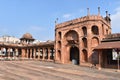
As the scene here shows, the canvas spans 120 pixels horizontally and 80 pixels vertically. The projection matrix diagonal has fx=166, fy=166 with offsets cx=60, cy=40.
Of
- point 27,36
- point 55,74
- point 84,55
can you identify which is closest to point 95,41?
point 84,55

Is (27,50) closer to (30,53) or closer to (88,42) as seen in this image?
(30,53)

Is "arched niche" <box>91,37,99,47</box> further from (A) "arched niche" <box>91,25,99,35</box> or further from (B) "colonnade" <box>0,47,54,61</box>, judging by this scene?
(B) "colonnade" <box>0,47,54,61</box>

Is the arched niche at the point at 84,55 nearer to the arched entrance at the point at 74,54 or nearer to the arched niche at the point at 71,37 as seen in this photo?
the arched niche at the point at 71,37

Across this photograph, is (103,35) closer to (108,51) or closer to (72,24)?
(108,51)

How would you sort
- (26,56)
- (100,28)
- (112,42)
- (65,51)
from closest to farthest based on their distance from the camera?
(112,42) < (100,28) < (65,51) < (26,56)

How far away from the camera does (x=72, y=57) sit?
140 feet

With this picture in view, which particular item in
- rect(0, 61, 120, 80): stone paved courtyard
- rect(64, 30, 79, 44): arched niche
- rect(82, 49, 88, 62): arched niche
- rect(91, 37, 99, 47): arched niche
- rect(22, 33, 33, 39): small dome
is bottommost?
rect(0, 61, 120, 80): stone paved courtyard

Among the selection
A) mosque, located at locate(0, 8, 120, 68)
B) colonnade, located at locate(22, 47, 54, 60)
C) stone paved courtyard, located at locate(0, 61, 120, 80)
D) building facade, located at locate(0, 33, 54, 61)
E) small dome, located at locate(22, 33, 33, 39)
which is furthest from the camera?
small dome, located at locate(22, 33, 33, 39)

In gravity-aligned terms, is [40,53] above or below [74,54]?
above

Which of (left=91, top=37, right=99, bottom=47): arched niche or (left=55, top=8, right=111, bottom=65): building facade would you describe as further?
(left=91, top=37, right=99, bottom=47): arched niche

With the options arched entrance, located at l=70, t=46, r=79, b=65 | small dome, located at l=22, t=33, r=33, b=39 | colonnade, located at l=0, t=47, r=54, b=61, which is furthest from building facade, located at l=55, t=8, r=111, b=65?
small dome, located at l=22, t=33, r=33, b=39

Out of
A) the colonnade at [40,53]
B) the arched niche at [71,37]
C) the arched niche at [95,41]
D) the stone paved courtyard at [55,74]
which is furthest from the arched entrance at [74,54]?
the stone paved courtyard at [55,74]

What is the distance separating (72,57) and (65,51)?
8.08ft

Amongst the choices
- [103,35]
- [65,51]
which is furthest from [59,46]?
[103,35]
